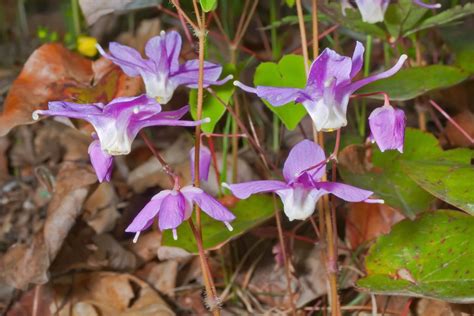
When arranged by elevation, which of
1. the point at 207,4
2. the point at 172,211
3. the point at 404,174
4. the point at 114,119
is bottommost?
the point at 404,174

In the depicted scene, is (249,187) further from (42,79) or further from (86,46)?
(86,46)

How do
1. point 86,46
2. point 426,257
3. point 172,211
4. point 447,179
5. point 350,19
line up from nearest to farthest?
point 172,211, point 447,179, point 426,257, point 350,19, point 86,46

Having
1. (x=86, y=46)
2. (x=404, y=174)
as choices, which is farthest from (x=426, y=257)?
(x=86, y=46)

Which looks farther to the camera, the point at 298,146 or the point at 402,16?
the point at 402,16

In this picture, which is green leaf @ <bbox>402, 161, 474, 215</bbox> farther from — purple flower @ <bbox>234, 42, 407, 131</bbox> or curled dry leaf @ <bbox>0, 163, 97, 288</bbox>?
curled dry leaf @ <bbox>0, 163, 97, 288</bbox>

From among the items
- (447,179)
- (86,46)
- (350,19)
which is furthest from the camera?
(86,46)

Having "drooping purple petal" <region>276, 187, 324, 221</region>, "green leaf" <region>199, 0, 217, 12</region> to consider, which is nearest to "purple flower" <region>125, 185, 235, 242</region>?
"drooping purple petal" <region>276, 187, 324, 221</region>

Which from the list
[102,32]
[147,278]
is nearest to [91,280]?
[147,278]
